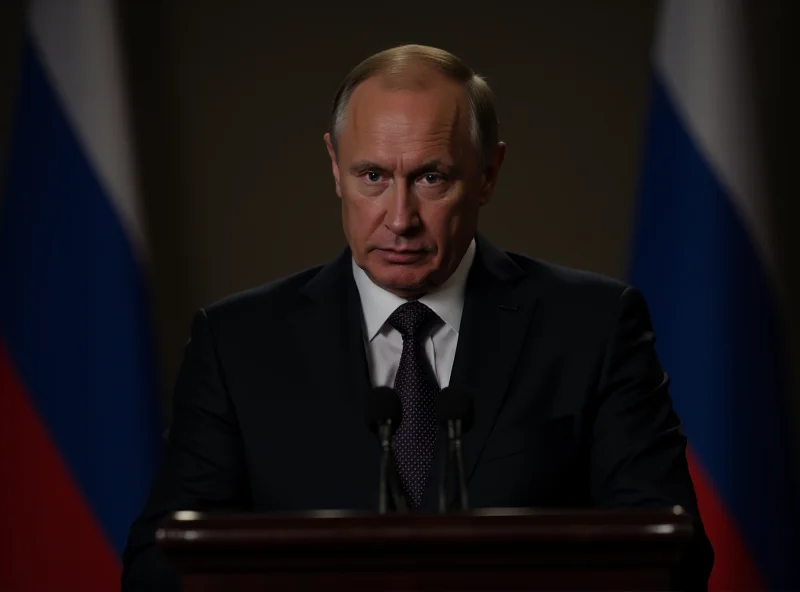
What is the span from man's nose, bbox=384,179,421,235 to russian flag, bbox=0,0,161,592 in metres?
1.38

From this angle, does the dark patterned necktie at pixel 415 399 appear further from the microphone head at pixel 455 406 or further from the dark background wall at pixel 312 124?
the dark background wall at pixel 312 124

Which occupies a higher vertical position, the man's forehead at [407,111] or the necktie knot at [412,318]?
the man's forehead at [407,111]

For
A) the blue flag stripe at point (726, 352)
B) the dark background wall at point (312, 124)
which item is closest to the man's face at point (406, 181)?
the blue flag stripe at point (726, 352)

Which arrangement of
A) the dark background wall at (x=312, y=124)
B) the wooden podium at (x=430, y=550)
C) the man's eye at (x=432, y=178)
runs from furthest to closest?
the dark background wall at (x=312, y=124), the man's eye at (x=432, y=178), the wooden podium at (x=430, y=550)

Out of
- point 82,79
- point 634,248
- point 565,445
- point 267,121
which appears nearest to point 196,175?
point 267,121

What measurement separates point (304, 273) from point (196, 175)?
143 centimetres

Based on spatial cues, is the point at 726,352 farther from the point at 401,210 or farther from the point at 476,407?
the point at 401,210

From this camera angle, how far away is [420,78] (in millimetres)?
2318

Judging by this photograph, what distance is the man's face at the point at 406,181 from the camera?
2.26 meters

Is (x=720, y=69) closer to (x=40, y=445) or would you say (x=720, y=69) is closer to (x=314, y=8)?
(x=314, y=8)

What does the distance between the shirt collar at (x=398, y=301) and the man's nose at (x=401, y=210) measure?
18 centimetres

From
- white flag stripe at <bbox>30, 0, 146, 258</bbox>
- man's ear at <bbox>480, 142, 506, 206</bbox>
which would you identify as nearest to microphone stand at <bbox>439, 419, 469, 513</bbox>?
man's ear at <bbox>480, 142, 506, 206</bbox>

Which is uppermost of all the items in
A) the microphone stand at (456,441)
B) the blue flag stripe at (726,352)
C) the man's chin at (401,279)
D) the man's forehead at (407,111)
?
the man's forehead at (407,111)

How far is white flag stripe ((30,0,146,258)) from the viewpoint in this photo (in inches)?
Result: 135
